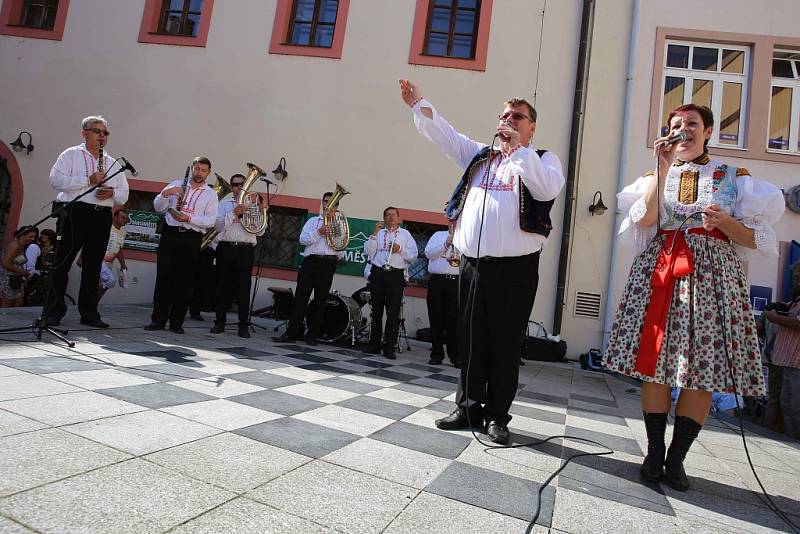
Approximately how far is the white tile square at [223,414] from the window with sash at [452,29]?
839cm

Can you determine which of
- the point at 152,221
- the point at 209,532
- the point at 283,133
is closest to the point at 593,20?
the point at 283,133

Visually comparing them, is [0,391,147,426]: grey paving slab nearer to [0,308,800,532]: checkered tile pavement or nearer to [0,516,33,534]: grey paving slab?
[0,308,800,532]: checkered tile pavement

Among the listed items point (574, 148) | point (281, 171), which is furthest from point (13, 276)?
point (574, 148)

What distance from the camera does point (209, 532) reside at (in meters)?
1.21

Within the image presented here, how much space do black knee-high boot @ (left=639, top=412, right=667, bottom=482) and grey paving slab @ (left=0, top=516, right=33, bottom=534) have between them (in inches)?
89.5

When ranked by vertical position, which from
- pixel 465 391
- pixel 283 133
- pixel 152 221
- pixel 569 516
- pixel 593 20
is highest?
pixel 593 20

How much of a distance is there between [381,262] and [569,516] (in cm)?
458

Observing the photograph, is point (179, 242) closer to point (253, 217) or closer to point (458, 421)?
point (253, 217)

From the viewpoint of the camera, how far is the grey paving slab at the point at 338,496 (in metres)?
1.36

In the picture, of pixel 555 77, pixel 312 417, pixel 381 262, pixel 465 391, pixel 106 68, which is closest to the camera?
pixel 312 417

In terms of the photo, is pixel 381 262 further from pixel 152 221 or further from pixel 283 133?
pixel 152 221

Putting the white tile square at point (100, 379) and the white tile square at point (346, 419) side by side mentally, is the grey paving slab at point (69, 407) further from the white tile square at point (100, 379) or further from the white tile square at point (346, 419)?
the white tile square at point (346, 419)

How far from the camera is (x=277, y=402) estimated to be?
262cm

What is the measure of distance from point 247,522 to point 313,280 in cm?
468
